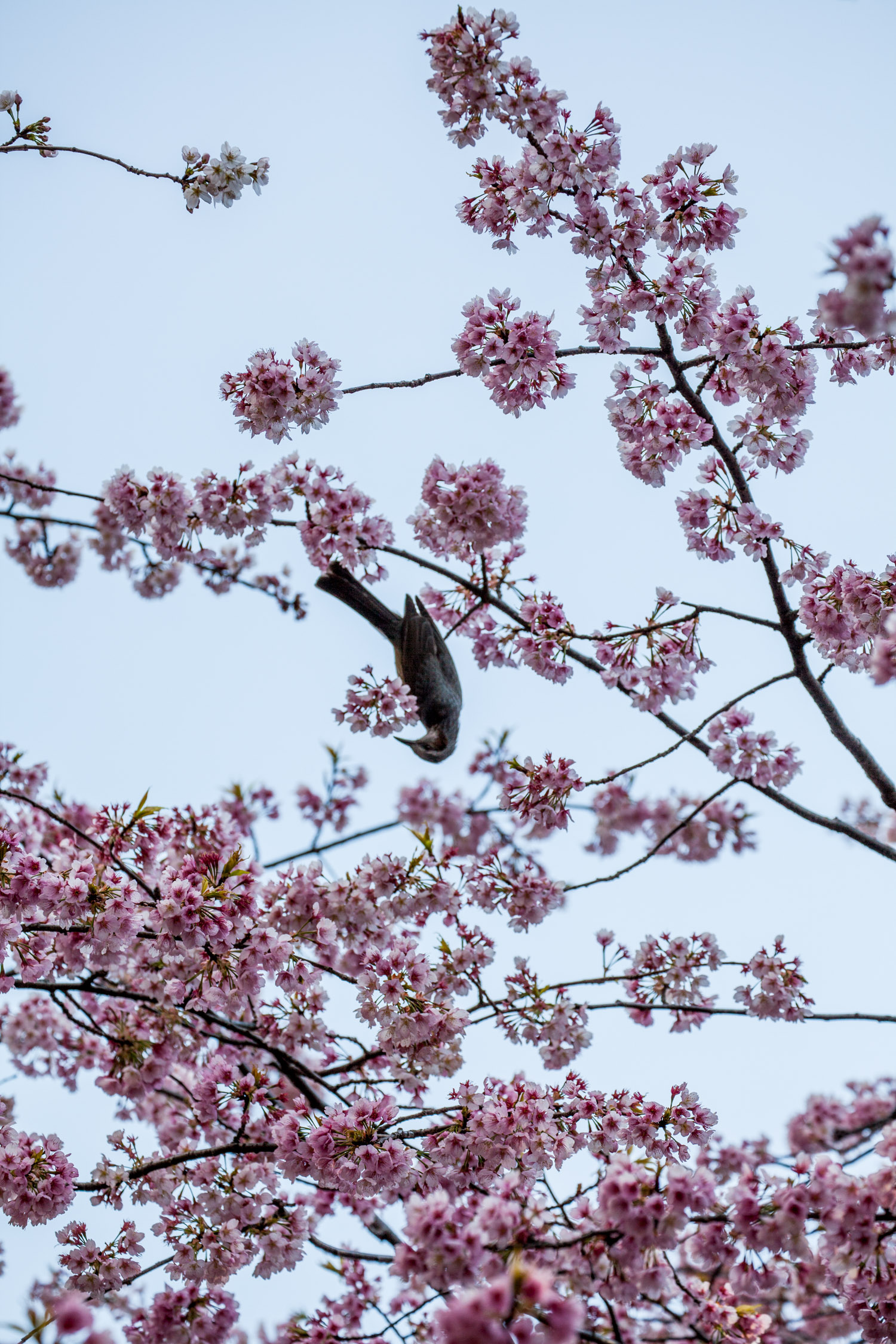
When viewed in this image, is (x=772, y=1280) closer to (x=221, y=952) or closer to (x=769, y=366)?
(x=221, y=952)

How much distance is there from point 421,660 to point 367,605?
18.7 inches

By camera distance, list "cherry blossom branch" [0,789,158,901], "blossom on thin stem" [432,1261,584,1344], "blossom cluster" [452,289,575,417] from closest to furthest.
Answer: "blossom on thin stem" [432,1261,584,1344]
"blossom cluster" [452,289,575,417]
"cherry blossom branch" [0,789,158,901]

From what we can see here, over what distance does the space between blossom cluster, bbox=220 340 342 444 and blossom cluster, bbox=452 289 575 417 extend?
0.68 m

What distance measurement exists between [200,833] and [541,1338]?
12.3ft

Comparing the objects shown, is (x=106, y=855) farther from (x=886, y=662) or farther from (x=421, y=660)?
(x=886, y=662)

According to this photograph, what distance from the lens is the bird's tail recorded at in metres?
4.96

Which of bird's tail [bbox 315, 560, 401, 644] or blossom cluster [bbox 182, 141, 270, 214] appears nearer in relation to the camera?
blossom cluster [bbox 182, 141, 270, 214]

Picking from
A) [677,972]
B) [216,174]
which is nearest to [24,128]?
[216,174]

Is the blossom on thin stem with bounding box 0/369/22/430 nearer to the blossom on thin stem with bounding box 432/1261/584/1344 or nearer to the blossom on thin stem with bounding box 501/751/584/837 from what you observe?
the blossom on thin stem with bounding box 501/751/584/837

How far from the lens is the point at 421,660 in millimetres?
4930

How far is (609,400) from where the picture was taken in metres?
4.36

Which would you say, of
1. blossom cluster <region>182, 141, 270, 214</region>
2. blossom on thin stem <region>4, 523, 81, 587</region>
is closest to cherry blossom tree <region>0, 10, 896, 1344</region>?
blossom cluster <region>182, 141, 270, 214</region>

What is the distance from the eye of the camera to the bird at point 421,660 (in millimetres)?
4930

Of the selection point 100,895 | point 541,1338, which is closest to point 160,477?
point 100,895
